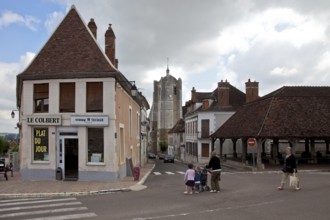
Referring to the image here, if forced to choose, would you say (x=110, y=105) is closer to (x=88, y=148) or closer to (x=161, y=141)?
(x=88, y=148)

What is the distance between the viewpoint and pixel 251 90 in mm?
52344

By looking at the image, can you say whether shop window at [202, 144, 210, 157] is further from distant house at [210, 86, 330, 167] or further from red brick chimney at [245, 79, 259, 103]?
distant house at [210, 86, 330, 167]

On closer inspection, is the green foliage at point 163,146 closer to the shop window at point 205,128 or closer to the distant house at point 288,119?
the shop window at point 205,128

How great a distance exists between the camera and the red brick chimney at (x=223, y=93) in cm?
5613

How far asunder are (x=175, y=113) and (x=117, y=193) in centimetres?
9573

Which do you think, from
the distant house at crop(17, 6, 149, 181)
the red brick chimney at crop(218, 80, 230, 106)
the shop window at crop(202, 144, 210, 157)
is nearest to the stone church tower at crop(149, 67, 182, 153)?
the shop window at crop(202, 144, 210, 157)

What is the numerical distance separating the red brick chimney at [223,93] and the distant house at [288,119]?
16.1m

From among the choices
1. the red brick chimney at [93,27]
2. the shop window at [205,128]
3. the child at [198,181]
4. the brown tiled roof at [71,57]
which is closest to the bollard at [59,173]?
the brown tiled roof at [71,57]

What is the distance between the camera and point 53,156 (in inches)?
894

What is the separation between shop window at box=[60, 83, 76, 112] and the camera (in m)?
22.8

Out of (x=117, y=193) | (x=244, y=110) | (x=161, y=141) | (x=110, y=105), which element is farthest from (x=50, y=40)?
(x=161, y=141)

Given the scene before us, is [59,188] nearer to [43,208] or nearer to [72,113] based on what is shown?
[72,113]

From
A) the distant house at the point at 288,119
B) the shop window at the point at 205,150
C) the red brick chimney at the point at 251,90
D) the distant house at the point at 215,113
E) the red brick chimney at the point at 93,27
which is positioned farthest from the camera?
the shop window at the point at 205,150

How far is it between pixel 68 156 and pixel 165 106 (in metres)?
90.3
